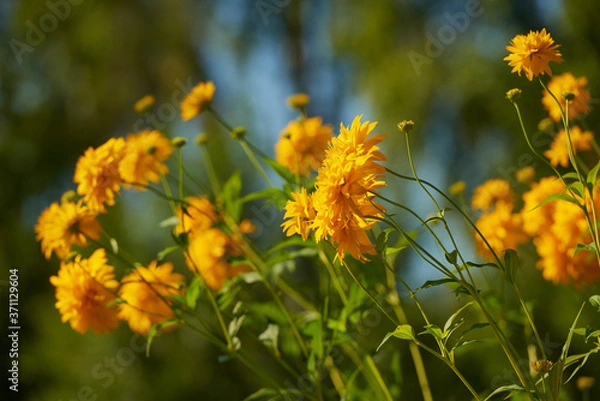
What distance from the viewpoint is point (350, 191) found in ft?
2.19

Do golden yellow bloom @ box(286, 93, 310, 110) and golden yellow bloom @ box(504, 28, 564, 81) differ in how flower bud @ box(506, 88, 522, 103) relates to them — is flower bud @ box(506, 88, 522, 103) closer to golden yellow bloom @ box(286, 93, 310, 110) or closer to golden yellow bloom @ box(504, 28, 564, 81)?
golden yellow bloom @ box(504, 28, 564, 81)

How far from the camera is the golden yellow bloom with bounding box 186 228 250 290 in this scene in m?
1.28

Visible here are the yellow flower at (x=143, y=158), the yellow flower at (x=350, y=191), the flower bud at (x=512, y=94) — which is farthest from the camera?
the yellow flower at (x=143, y=158)

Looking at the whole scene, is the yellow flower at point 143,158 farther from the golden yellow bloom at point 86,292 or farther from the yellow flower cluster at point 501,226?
the yellow flower cluster at point 501,226

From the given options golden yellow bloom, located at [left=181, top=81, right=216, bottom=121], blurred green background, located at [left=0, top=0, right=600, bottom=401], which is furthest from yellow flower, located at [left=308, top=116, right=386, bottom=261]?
blurred green background, located at [left=0, top=0, right=600, bottom=401]

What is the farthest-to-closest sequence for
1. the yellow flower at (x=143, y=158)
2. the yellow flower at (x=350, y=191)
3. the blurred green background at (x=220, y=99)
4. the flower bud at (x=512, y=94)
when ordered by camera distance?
the blurred green background at (x=220, y=99), the yellow flower at (x=143, y=158), the flower bud at (x=512, y=94), the yellow flower at (x=350, y=191)

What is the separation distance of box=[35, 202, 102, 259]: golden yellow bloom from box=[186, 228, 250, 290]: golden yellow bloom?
0.22 meters

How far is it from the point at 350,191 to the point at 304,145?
1.95 ft

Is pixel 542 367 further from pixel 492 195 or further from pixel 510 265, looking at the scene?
pixel 492 195

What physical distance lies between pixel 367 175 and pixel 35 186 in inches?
140

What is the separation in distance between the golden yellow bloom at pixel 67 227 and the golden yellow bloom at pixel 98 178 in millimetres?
23

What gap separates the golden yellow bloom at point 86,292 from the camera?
1.11m

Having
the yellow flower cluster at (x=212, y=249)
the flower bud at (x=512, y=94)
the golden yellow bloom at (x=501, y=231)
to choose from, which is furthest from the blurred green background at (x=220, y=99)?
the flower bud at (x=512, y=94)

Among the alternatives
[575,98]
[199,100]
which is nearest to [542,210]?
[575,98]
